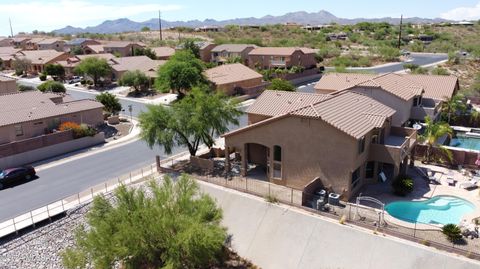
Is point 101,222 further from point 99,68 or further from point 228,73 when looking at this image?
point 99,68

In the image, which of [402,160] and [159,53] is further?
[159,53]

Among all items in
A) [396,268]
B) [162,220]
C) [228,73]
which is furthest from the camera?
[228,73]

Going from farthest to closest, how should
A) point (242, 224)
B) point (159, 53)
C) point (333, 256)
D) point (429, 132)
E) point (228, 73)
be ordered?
1. point (159, 53)
2. point (228, 73)
3. point (429, 132)
4. point (242, 224)
5. point (333, 256)

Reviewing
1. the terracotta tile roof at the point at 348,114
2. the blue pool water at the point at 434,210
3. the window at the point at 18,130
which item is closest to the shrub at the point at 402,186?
the blue pool water at the point at 434,210

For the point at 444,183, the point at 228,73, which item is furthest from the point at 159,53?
the point at 444,183

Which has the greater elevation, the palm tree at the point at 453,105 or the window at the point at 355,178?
the palm tree at the point at 453,105

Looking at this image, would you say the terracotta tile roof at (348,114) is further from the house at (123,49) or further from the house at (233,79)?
the house at (123,49)
